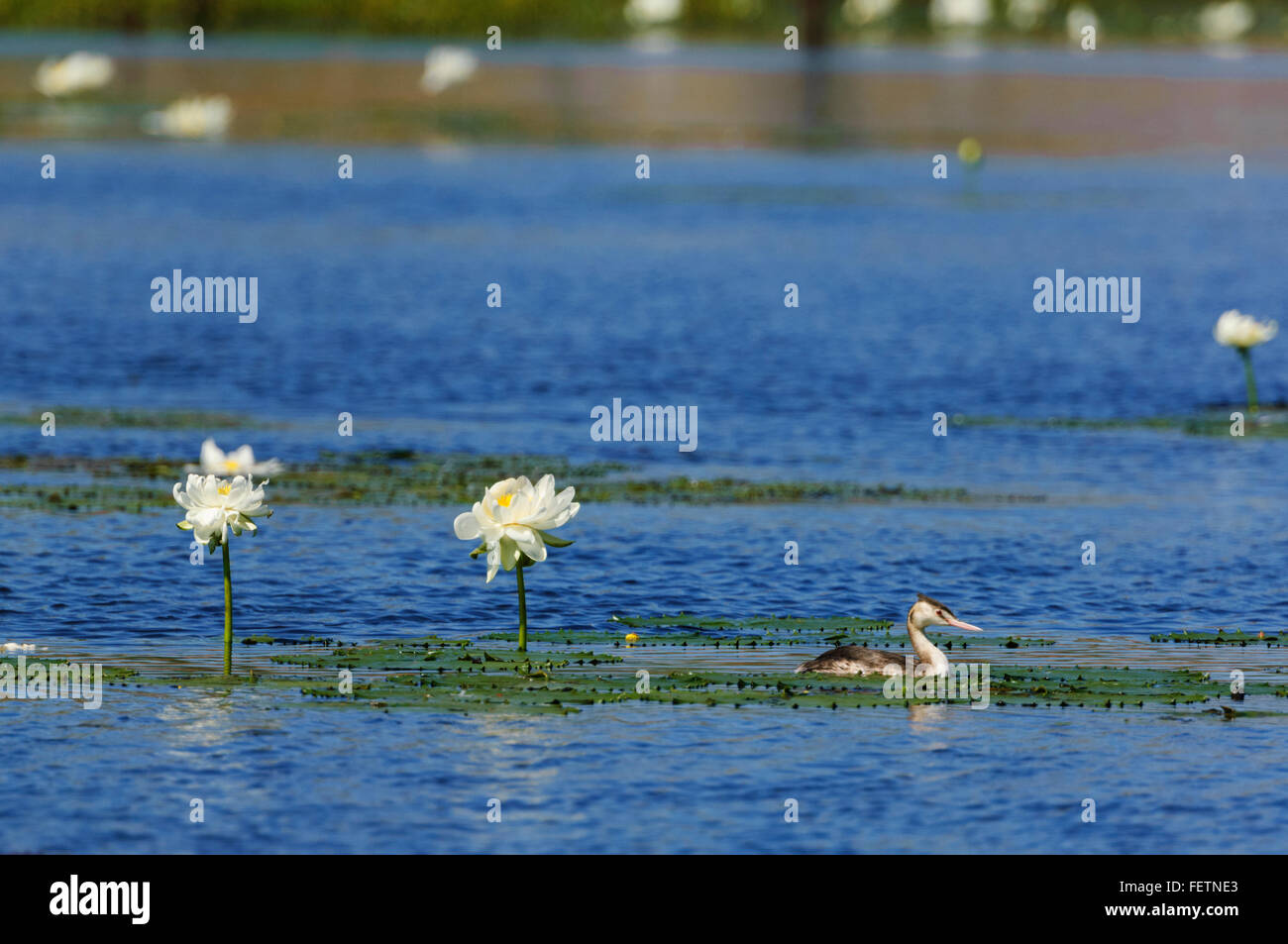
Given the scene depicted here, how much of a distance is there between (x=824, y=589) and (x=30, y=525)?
23.4 feet

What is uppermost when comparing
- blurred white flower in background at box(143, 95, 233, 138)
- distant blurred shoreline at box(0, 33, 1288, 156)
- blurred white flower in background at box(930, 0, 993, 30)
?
blurred white flower in background at box(930, 0, 993, 30)

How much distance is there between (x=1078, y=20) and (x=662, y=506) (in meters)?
113

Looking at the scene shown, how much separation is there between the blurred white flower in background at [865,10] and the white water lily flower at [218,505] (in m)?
124

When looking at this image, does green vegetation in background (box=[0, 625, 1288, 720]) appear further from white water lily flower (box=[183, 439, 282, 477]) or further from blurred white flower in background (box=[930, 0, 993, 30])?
blurred white flower in background (box=[930, 0, 993, 30])

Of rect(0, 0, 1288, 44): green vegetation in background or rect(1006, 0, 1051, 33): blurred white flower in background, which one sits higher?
rect(1006, 0, 1051, 33): blurred white flower in background

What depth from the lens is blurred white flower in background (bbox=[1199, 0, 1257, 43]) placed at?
13438 centimetres

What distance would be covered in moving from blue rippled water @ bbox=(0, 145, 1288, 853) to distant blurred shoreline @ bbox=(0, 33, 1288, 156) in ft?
61.7

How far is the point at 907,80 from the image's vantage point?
11356 cm

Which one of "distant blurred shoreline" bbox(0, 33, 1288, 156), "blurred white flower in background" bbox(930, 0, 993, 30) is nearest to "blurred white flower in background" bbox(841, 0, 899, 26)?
"distant blurred shoreline" bbox(0, 33, 1288, 156)

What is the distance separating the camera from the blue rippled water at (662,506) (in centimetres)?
1431

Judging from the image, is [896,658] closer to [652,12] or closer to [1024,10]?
[652,12]

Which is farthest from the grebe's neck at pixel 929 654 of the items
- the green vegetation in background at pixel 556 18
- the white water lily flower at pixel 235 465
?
the green vegetation in background at pixel 556 18

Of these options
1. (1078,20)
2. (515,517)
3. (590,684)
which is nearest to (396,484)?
(515,517)

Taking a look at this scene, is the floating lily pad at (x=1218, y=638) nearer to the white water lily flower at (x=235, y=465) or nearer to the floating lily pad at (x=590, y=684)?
the floating lily pad at (x=590, y=684)
